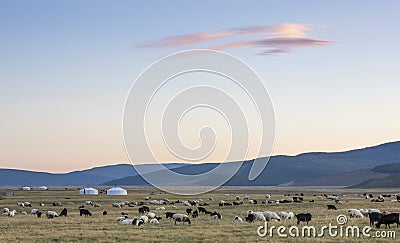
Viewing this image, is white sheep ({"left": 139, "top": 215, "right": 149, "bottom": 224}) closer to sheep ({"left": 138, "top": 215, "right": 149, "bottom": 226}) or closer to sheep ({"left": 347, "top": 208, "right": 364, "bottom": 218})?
sheep ({"left": 138, "top": 215, "right": 149, "bottom": 226})

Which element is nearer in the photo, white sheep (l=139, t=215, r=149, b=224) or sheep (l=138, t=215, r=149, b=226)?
sheep (l=138, t=215, r=149, b=226)

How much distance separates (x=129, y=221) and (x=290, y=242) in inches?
493

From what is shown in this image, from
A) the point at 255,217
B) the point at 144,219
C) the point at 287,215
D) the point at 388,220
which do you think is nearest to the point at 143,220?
the point at 144,219

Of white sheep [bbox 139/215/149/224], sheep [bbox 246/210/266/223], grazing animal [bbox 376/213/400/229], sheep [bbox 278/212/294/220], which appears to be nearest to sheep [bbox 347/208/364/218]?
sheep [bbox 278/212/294/220]

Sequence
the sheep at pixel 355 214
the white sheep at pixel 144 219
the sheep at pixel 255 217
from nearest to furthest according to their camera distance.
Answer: the sheep at pixel 255 217 → the white sheep at pixel 144 219 → the sheep at pixel 355 214

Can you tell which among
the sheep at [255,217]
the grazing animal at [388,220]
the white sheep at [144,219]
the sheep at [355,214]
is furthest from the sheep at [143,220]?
the grazing animal at [388,220]

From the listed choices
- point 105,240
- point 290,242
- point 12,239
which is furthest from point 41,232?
point 290,242

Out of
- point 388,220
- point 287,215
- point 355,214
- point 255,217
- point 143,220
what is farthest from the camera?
point 355,214

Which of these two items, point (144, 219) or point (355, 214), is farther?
point (355, 214)

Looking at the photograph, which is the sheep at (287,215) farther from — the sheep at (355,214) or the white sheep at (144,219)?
the white sheep at (144,219)

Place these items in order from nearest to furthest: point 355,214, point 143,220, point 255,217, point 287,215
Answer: point 143,220 → point 255,217 → point 287,215 → point 355,214

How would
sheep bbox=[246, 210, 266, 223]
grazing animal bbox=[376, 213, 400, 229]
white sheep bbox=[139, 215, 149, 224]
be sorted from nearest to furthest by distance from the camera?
grazing animal bbox=[376, 213, 400, 229]
sheep bbox=[246, 210, 266, 223]
white sheep bbox=[139, 215, 149, 224]

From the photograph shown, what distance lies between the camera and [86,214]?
44.4 m

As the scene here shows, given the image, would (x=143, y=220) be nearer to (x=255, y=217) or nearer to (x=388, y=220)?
(x=255, y=217)
